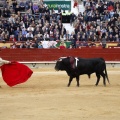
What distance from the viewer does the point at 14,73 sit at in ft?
52.2

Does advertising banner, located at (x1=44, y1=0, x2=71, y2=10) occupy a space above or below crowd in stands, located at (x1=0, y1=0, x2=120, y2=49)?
above

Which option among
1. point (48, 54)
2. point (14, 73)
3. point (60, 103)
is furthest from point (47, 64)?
point (60, 103)

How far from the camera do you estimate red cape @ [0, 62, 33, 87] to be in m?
15.8

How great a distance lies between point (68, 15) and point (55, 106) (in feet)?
61.0

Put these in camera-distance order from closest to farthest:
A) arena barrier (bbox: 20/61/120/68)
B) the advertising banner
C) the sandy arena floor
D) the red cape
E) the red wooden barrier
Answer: the sandy arena floor
the red cape
arena barrier (bbox: 20/61/120/68)
the red wooden barrier
the advertising banner

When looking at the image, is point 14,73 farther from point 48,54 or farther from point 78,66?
point 48,54

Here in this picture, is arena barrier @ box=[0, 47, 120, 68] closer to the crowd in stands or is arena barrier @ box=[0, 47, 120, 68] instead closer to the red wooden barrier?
the red wooden barrier

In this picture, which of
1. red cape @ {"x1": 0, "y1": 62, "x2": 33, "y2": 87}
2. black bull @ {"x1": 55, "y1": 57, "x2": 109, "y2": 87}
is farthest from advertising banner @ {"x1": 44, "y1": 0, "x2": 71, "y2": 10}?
red cape @ {"x1": 0, "y1": 62, "x2": 33, "y2": 87}

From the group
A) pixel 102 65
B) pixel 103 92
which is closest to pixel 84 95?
pixel 103 92

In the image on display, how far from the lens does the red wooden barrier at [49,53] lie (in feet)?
90.5

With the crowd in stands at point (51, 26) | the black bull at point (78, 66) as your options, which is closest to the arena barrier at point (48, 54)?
the crowd in stands at point (51, 26)

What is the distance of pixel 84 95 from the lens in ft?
43.1

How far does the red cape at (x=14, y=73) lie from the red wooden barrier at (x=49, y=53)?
1141cm

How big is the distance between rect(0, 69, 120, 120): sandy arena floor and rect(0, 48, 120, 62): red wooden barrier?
1169 centimetres
